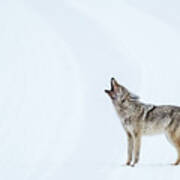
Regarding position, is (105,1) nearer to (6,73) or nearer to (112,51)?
(112,51)

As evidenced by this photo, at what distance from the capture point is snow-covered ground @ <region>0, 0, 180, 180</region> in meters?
11.3

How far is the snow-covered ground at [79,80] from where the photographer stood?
11304 mm

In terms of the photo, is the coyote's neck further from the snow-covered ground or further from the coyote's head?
the snow-covered ground

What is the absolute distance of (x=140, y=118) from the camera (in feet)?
32.8

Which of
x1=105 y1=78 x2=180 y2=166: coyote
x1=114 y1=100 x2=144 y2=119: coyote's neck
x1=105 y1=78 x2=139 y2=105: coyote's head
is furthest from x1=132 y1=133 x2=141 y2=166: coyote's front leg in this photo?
x1=105 y1=78 x2=139 y2=105: coyote's head

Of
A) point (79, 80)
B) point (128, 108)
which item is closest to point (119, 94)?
point (128, 108)

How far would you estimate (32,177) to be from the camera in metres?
10.3

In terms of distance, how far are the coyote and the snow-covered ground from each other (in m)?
0.43

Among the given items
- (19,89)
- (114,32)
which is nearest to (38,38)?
(114,32)

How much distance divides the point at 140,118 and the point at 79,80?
419 inches

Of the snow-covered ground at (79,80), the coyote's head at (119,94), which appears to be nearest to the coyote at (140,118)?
the coyote's head at (119,94)

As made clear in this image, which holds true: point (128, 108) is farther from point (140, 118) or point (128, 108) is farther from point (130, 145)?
point (130, 145)

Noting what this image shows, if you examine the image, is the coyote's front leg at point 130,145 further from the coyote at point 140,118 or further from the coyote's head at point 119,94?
the coyote's head at point 119,94

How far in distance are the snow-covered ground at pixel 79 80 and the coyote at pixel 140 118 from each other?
1.42 feet
